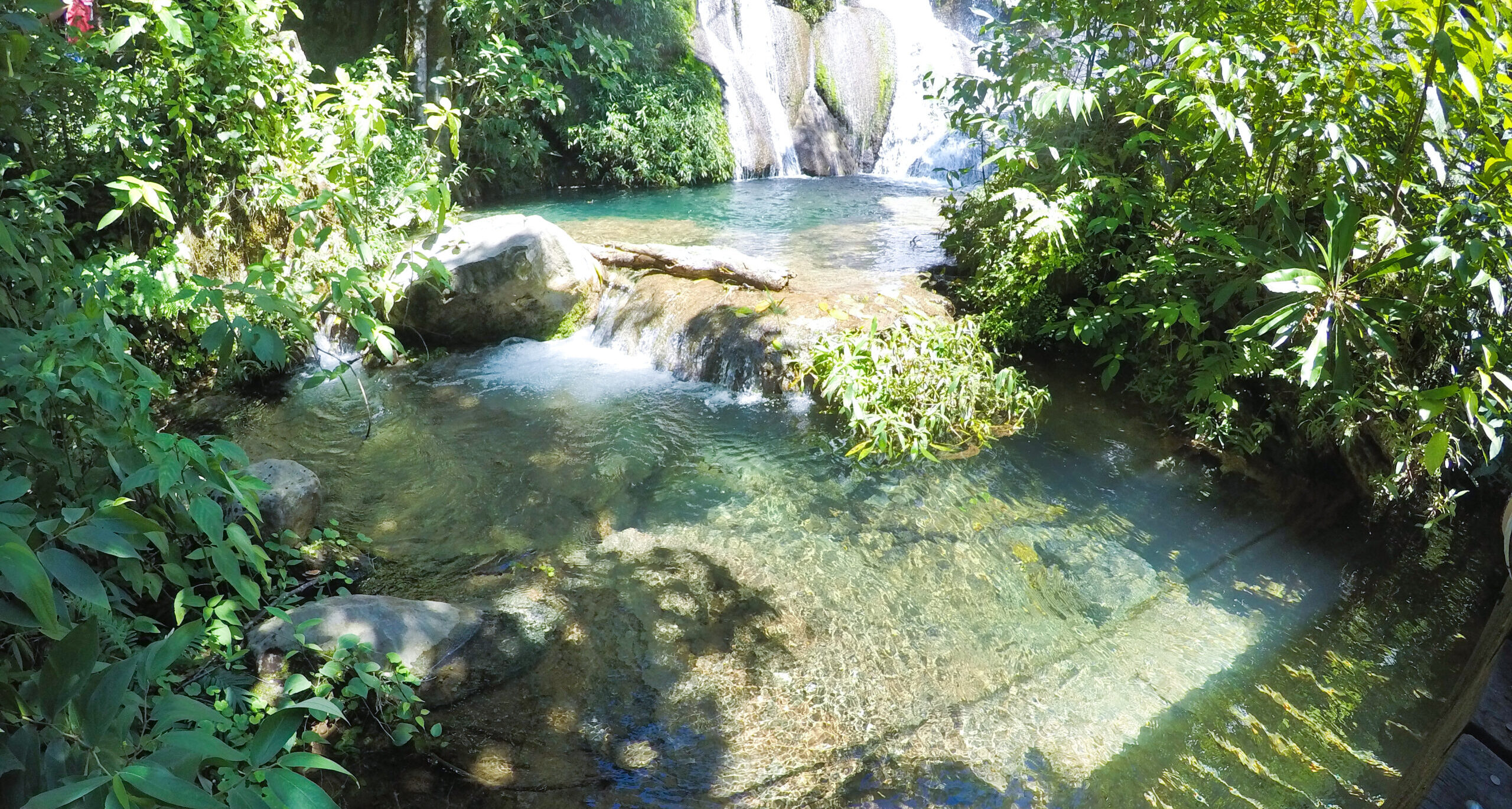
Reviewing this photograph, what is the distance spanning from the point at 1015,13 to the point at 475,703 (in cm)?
563

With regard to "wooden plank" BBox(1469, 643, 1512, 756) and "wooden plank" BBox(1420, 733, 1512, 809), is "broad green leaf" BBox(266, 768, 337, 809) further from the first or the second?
"wooden plank" BBox(1469, 643, 1512, 756)

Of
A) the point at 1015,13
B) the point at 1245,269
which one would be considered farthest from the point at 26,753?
the point at 1015,13

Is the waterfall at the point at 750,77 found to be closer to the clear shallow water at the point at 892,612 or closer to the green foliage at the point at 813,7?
the green foliage at the point at 813,7

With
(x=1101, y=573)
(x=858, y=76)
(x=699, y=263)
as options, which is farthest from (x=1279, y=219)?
(x=858, y=76)

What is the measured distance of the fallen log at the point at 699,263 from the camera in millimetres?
6801

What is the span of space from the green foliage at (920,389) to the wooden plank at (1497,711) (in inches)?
124

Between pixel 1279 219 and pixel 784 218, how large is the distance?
6.98 metres

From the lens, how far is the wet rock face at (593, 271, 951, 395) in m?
5.97

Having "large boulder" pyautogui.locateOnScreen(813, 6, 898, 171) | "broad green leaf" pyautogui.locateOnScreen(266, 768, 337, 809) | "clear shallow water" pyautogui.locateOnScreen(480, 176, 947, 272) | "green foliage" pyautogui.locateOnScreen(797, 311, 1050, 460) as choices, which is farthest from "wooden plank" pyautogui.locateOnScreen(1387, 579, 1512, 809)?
"large boulder" pyautogui.locateOnScreen(813, 6, 898, 171)

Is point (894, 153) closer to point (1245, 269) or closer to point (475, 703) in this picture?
point (1245, 269)

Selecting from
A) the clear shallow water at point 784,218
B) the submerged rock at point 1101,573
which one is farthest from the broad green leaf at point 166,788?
the clear shallow water at point 784,218

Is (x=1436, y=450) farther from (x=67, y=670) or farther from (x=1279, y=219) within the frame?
(x=67, y=670)

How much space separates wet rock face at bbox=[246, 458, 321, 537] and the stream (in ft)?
1.00

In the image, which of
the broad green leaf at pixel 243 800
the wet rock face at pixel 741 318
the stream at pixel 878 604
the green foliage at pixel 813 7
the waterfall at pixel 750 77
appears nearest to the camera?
the broad green leaf at pixel 243 800
